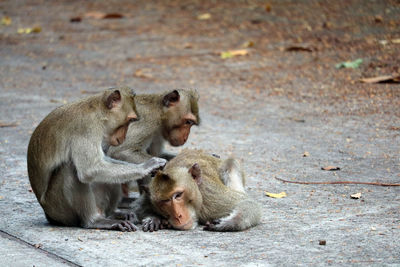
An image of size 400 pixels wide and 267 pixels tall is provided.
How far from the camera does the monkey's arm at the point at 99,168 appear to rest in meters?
5.50

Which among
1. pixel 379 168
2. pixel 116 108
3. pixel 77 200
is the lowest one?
pixel 379 168

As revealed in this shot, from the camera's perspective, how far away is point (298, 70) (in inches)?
470

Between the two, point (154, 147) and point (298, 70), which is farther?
point (298, 70)

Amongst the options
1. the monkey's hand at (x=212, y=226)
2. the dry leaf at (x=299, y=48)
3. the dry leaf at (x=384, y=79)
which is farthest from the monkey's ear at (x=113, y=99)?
the dry leaf at (x=299, y=48)

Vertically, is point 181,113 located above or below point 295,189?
above

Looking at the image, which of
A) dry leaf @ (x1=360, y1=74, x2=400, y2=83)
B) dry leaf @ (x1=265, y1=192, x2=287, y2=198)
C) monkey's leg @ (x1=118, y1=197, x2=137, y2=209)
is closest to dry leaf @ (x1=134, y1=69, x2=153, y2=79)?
dry leaf @ (x1=360, y1=74, x2=400, y2=83)

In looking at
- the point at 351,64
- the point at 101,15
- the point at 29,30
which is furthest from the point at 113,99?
the point at 101,15

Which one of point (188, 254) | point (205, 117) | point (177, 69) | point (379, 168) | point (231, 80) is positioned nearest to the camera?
point (188, 254)

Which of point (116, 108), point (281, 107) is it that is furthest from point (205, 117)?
point (116, 108)

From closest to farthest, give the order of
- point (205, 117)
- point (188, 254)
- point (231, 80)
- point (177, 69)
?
point (188, 254), point (205, 117), point (231, 80), point (177, 69)

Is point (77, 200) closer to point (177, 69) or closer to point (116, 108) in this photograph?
point (116, 108)

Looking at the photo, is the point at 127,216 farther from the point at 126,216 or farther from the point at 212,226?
the point at 212,226

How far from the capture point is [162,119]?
668cm

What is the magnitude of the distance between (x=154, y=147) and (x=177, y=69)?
5.77 meters
